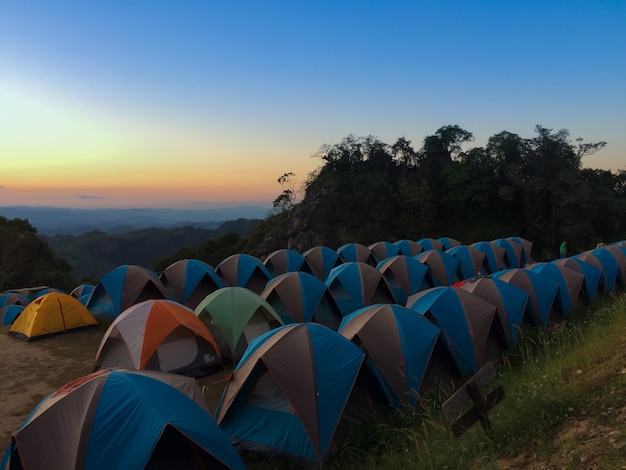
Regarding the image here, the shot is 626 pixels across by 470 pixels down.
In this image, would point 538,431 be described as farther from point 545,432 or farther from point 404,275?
point 404,275

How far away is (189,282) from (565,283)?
1252 centimetres

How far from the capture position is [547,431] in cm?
362

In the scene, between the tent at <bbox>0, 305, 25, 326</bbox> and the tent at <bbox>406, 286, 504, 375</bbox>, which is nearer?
the tent at <bbox>406, 286, 504, 375</bbox>

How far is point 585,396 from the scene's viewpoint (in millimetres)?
3934

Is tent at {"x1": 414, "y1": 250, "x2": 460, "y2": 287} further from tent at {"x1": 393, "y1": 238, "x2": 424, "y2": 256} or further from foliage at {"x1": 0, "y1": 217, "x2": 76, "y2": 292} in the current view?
foliage at {"x1": 0, "y1": 217, "x2": 76, "y2": 292}

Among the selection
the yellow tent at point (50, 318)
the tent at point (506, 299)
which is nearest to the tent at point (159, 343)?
the yellow tent at point (50, 318)

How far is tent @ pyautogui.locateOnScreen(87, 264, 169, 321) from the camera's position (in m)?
13.4

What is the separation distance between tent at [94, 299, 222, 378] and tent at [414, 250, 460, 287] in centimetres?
1223

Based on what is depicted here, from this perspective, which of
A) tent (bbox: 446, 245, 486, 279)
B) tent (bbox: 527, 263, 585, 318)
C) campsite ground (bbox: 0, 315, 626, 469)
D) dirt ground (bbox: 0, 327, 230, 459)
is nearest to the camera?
campsite ground (bbox: 0, 315, 626, 469)

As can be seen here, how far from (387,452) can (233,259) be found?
13119 millimetres

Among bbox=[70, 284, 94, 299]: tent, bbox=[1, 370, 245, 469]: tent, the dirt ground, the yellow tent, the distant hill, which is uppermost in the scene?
bbox=[1, 370, 245, 469]: tent

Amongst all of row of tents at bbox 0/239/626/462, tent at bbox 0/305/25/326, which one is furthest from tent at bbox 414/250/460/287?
tent at bbox 0/305/25/326

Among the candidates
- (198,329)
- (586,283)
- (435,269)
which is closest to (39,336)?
(198,329)

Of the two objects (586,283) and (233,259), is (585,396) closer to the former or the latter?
(586,283)
